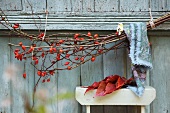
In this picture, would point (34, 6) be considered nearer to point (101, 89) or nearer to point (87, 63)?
point (87, 63)

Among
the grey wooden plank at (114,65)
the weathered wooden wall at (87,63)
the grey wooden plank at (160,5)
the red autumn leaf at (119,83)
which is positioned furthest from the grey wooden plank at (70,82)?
the grey wooden plank at (160,5)

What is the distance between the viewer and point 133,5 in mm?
1348

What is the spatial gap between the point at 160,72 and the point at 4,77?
725 millimetres

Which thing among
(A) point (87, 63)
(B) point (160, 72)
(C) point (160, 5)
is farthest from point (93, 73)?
(C) point (160, 5)

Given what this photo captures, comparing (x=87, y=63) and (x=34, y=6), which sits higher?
(x=34, y=6)

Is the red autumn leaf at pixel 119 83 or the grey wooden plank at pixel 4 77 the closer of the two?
the red autumn leaf at pixel 119 83

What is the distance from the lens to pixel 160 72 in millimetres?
1360

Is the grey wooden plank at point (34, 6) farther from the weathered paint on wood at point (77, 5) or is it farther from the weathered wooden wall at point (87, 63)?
the weathered paint on wood at point (77, 5)

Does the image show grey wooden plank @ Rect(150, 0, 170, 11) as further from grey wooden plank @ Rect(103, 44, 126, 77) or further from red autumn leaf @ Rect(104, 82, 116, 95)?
red autumn leaf @ Rect(104, 82, 116, 95)

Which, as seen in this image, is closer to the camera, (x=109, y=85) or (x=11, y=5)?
(x=109, y=85)

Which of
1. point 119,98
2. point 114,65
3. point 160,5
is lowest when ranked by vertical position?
point 119,98

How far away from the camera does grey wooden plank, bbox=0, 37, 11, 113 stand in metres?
1.35

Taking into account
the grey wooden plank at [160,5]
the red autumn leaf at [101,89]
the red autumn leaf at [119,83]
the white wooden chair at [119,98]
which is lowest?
the white wooden chair at [119,98]

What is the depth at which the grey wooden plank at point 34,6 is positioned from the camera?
52.7 inches
